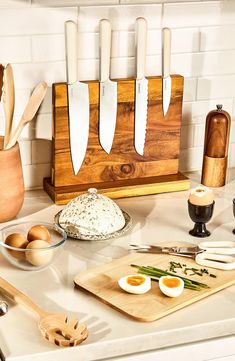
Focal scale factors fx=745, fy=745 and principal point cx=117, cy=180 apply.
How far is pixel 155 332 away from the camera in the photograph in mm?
1548

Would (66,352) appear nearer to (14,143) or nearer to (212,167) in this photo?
(14,143)

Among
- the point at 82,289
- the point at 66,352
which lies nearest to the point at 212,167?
the point at 82,289

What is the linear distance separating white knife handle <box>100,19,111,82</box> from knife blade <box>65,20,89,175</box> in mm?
65

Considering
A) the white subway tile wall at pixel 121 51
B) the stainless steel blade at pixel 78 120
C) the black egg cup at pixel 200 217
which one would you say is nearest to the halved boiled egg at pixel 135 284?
the black egg cup at pixel 200 217

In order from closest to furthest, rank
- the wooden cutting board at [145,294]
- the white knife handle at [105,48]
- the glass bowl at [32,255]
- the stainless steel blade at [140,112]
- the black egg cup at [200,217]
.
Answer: the wooden cutting board at [145,294], the glass bowl at [32,255], the black egg cup at [200,217], the white knife handle at [105,48], the stainless steel blade at [140,112]

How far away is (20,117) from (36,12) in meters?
0.31

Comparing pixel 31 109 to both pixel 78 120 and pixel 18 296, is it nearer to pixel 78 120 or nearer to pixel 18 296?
pixel 78 120

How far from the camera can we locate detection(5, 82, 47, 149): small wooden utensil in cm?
197

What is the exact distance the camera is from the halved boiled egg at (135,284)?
65.2 inches

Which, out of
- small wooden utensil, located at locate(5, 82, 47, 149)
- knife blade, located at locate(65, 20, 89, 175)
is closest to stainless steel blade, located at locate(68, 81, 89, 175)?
knife blade, located at locate(65, 20, 89, 175)

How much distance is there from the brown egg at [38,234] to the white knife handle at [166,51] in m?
0.67

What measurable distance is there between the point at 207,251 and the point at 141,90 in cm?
59

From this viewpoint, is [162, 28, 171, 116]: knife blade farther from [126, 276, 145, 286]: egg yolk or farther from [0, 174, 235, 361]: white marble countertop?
[126, 276, 145, 286]: egg yolk

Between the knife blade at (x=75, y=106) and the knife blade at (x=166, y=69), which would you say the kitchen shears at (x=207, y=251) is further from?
the knife blade at (x=166, y=69)
